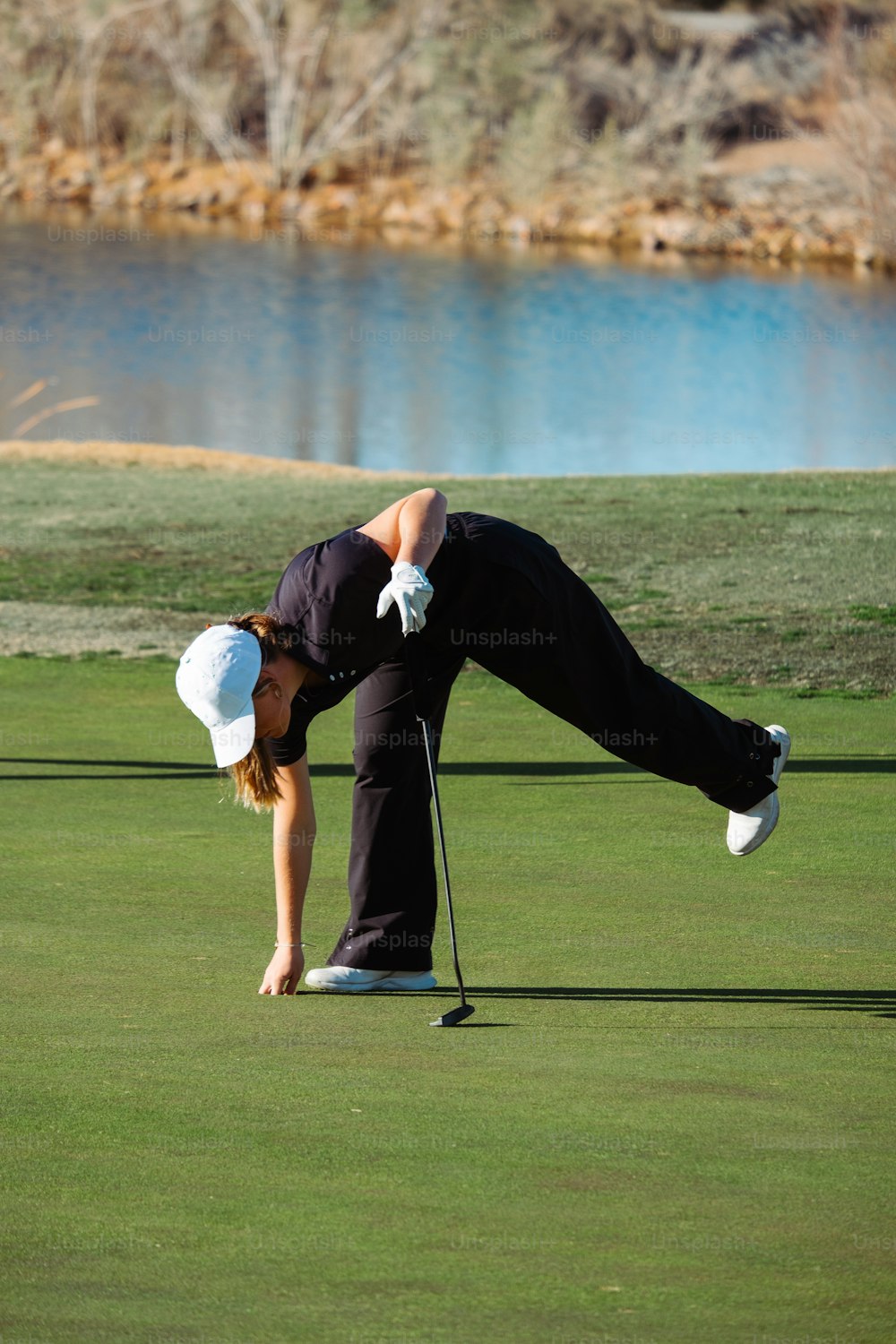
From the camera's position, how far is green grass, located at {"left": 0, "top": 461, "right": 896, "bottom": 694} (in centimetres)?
984

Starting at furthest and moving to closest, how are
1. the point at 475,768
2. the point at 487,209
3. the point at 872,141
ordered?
the point at 487,209
the point at 872,141
the point at 475,768

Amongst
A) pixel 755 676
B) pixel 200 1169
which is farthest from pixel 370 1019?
pixel 755 676

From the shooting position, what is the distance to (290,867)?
4078mm

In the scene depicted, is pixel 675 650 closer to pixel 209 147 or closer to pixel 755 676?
pixel 755 676

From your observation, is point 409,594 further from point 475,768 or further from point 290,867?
point 475,768

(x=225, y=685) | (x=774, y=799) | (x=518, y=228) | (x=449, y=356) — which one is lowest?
(x=449, y=356)

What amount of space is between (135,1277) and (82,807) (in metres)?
3.55

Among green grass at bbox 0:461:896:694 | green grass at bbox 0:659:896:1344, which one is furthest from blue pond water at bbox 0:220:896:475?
green grass at bbox 0:659:896:1344

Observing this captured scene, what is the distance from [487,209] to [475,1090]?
4602 cm

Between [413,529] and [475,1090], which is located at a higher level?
[413,529]

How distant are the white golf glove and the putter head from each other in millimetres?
782

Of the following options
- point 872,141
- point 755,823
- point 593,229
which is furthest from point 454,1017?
point 593,229

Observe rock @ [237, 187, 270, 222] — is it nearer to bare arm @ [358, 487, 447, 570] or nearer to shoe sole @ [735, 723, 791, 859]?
shoe sole @ [735, 723, 791, 859]

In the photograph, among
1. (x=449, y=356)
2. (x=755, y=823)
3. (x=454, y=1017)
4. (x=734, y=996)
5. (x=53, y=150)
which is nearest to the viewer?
(x=454, y=1017)
